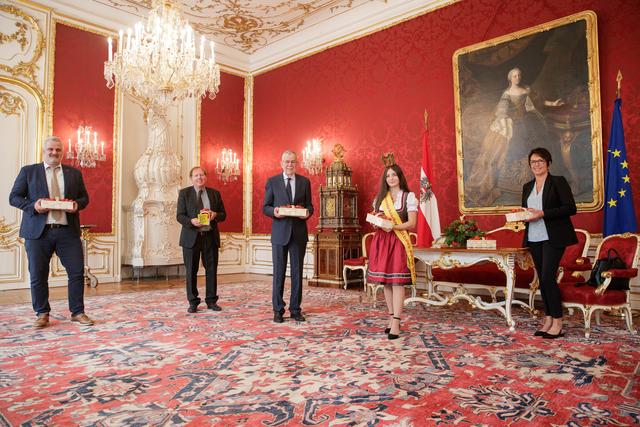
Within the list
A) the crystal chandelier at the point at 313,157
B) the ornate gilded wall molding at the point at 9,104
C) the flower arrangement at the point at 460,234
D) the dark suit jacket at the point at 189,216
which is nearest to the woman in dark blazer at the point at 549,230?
the flower arrangement at the point at 460,234

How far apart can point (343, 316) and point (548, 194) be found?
86.4 inches

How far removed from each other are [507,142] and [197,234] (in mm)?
4076

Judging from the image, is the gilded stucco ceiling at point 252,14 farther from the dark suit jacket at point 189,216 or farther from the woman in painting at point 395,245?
the woman in painting at point 395,245

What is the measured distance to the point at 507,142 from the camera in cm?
579

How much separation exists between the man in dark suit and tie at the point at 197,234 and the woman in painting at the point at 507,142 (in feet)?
11.4

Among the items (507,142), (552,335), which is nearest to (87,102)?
(507,142)

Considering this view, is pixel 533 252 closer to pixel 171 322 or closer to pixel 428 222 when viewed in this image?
pixel 428 222

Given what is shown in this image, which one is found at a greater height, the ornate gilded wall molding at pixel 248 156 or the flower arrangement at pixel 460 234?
the ornate gilded wall molding at pixel 248 156

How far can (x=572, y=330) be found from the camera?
3811 mm

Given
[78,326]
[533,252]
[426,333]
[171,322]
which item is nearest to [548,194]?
[533,252]

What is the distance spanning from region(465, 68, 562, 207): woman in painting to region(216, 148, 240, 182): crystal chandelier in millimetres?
4950

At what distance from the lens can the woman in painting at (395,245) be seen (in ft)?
11.5

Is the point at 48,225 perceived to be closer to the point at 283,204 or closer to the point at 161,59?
the point at 283,204

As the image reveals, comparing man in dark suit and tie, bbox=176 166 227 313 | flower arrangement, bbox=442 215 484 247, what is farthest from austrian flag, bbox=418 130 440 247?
man in dark suit and tie, bbox=176 166 227 313
